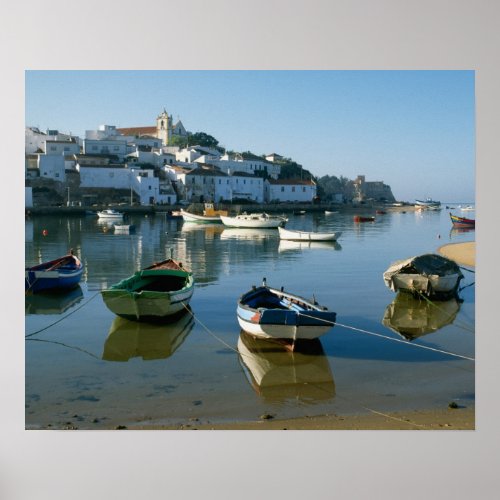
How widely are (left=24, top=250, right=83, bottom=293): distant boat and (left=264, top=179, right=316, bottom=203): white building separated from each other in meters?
2.21

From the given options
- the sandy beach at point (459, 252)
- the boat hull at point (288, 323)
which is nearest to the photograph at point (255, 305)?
the boat hull at point (288, 323)

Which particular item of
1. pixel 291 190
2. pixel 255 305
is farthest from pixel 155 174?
pixel 255 305

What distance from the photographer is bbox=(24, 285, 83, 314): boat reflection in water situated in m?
4.74

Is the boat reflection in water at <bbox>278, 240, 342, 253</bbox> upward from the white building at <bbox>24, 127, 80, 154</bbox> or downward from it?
downward

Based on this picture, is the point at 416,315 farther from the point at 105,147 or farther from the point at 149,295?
the point at 105,147

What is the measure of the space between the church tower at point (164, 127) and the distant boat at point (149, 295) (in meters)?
1.33

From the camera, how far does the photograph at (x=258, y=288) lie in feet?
14.8

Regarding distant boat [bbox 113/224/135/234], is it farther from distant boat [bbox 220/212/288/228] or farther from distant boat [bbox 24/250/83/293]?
distant boat [bbox 24/250/83/293]

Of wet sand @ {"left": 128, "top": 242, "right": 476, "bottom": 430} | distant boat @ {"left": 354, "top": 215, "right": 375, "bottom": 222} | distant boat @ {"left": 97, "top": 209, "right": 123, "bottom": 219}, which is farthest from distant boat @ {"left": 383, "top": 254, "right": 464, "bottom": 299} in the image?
distant boat @ {"left": 97, "top": 209, "right": 123, "bottom": 219}

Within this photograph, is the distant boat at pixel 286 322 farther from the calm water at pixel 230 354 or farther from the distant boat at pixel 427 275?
the distant boat at pixel 427 275

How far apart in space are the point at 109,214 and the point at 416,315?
4.38 m

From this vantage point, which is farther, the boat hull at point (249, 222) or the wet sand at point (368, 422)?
the boat hull at point (249, 222)

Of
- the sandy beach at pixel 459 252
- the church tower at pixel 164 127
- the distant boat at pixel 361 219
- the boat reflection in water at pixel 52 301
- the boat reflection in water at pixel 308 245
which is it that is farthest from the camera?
the boat reflection in water at pixel 308 245
